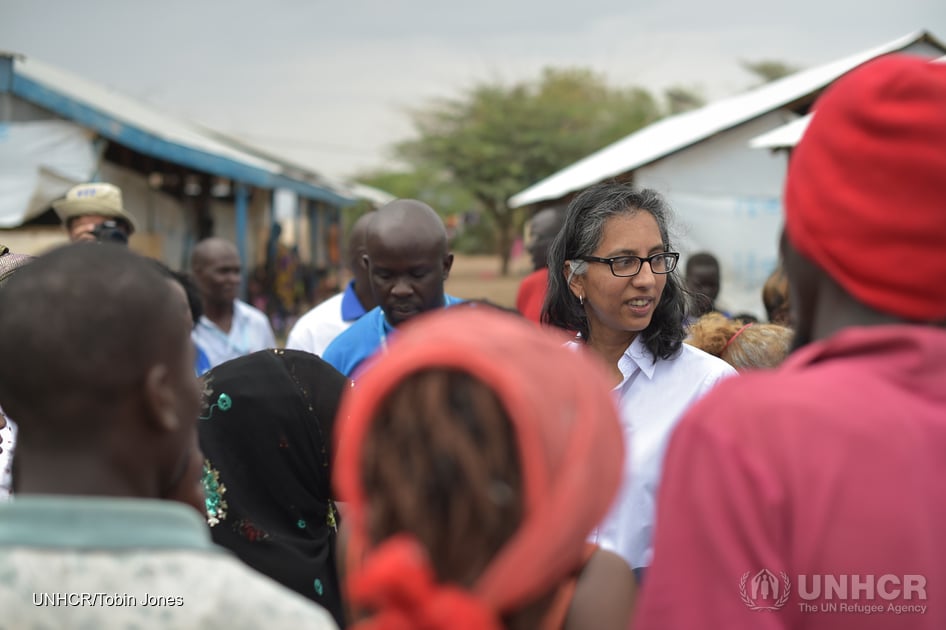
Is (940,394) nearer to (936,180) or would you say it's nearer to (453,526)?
(936,180)

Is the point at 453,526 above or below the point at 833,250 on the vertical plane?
below

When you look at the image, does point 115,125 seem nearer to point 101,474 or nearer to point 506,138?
point 101,474

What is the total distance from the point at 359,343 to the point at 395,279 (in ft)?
1.10

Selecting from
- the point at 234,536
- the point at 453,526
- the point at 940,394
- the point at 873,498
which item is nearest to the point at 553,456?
the point at 453,526

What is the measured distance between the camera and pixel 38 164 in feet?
33.9

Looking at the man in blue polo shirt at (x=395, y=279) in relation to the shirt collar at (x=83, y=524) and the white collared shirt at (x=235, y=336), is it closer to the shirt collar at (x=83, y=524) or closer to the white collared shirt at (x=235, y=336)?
the white collared shirt at (x=235, y=336)

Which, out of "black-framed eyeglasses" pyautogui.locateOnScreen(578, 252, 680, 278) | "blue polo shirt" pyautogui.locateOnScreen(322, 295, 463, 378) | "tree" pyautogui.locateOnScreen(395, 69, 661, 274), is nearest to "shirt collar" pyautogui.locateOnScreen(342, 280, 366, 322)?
"blue polo shirt" pyautogui.locateOnScreen(322, 295, 463, 378)

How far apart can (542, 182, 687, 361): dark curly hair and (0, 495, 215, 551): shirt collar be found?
75.2 inches

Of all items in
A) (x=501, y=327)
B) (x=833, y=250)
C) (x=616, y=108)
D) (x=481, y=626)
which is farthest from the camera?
(x=616, y=108)

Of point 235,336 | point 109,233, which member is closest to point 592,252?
point 109,233

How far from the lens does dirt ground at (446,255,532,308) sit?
87.9ft

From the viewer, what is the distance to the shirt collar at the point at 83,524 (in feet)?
4.42

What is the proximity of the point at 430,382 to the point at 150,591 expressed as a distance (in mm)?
528

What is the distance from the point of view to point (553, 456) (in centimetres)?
120
